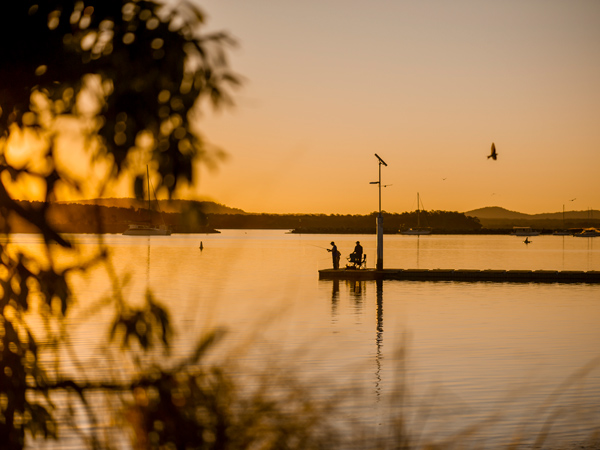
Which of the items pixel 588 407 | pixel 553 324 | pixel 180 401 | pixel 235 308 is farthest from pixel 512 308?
pixel 180 401

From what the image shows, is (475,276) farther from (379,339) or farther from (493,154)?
(379,339)

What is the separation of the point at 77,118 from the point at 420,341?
64.4 feet

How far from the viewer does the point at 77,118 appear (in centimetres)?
456

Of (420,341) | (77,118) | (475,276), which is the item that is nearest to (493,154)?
(475,276)

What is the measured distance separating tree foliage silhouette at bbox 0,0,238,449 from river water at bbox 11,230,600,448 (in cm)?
26

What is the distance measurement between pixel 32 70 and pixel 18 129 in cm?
37

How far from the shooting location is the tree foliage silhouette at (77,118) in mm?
4258

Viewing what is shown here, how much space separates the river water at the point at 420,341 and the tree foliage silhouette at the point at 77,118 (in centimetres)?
26

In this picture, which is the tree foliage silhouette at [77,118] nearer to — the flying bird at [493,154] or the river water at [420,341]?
the river water at [420,341]

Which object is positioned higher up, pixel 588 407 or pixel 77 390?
pixel 77 390

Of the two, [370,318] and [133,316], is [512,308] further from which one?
[133,316]

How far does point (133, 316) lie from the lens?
455 centimetres

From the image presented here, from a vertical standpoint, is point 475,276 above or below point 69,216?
below

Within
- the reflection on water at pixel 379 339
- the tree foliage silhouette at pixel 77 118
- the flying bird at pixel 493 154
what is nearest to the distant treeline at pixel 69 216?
the tree foliage silhouette at pixel 77 118
